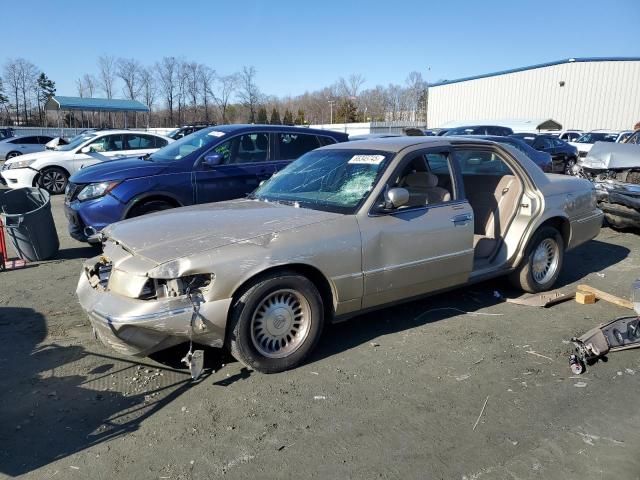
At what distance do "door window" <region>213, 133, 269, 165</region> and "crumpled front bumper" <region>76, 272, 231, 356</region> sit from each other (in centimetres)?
396

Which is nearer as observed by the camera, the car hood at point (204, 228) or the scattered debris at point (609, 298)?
the car hood at point (204, 228)

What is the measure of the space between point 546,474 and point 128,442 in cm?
231

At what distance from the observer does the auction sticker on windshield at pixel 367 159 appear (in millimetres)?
4414

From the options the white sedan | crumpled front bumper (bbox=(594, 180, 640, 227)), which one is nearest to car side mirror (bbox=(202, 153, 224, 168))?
crumpled front bumper (bbox=(594, 180, 640, 227))

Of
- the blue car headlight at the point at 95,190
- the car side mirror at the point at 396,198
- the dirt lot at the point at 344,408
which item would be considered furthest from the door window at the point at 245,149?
the car side mirror at the point at 396,198

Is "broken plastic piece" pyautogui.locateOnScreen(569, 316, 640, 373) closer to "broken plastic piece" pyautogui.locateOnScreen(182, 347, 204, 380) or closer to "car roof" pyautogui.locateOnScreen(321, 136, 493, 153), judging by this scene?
"car roof" pyautogui.locateOnScreen(321, 136, 493, 153)

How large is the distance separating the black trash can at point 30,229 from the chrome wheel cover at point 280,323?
15.5 feet

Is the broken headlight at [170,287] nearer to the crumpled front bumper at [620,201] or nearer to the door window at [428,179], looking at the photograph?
the door window at [428,179]

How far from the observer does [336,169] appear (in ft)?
15.1

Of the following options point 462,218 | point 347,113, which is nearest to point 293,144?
point 462,218

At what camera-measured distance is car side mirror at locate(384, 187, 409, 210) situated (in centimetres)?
405

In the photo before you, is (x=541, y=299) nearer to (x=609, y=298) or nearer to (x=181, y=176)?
(x=609, y=298)

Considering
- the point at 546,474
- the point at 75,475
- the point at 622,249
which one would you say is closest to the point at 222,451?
the point at 75,475

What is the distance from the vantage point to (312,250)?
3.72 meters
